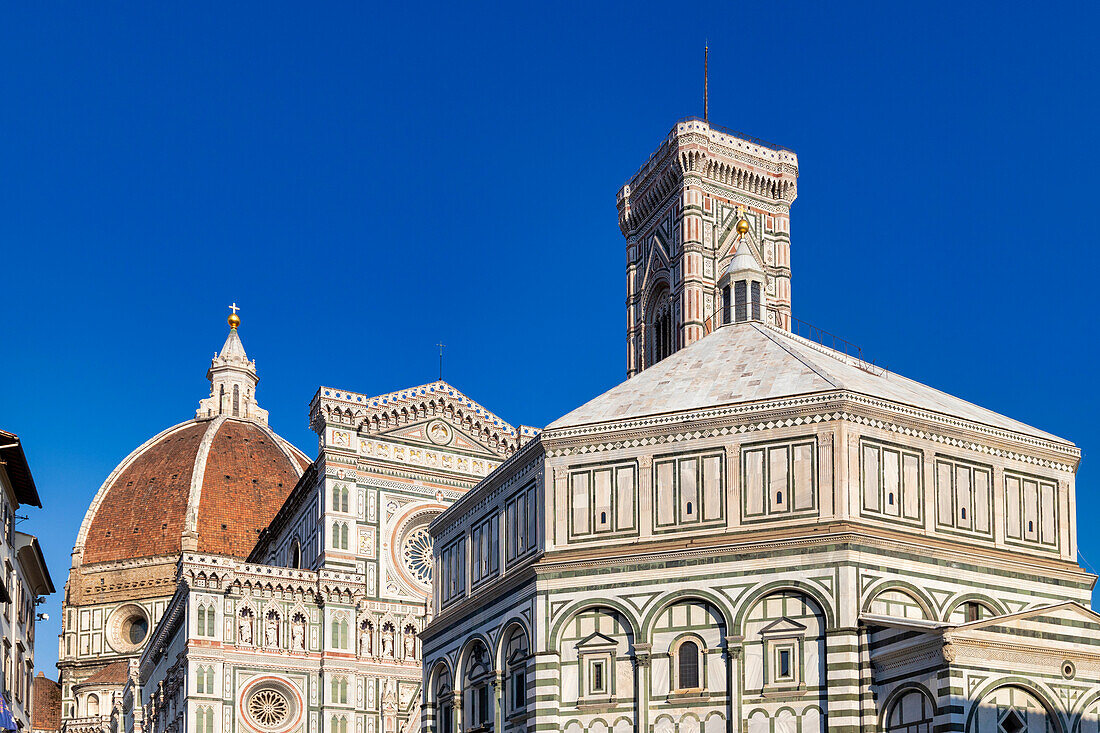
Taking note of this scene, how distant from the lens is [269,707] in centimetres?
6316

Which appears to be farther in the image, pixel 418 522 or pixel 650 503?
pixel 418 522

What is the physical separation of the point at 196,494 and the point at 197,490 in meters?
0.38

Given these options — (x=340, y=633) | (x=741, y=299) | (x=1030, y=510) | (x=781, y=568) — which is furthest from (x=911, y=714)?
(x=340, y=633)

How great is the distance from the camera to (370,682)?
64875 millimetres

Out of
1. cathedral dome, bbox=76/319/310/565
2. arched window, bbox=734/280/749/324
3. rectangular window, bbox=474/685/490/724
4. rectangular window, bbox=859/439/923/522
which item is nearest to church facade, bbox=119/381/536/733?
rectangular window, bbox=474/685/490/724

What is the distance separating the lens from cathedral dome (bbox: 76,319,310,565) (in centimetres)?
11262

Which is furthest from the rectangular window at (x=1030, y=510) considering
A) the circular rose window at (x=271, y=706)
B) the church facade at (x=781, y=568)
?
the circular rose window at (x=271, y=706)

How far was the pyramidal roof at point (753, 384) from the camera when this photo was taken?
123ft

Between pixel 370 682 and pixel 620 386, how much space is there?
28.8 m

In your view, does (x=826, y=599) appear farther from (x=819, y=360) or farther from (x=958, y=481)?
(x=819, y=360)

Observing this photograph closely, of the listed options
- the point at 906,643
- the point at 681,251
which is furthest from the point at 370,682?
the point at 906,643

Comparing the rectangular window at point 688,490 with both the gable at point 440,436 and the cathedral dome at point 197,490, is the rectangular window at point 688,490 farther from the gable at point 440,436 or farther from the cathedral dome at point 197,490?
the cathedral dome at point 197,490

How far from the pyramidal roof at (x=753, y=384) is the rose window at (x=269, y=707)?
29.0 meters

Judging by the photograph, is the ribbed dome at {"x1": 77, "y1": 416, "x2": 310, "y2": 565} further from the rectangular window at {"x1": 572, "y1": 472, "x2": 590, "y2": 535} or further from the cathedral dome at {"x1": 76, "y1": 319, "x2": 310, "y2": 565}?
the rectangular window at {"x1": 572, "y1": 472, "x2": 590, "y2": 535}
